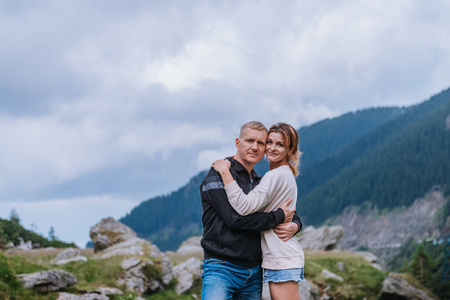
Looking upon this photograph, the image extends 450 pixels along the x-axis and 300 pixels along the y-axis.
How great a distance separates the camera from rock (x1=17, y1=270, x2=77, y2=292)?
10.9m

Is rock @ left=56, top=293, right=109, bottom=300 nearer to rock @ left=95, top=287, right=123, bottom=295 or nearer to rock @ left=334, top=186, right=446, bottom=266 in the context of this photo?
rock @ left=95, top=287, right=123, bottom=295

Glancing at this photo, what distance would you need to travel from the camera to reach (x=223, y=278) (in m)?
4.92

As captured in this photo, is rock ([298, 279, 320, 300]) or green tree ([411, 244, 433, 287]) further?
green tree ([411, 244, 433, 287])

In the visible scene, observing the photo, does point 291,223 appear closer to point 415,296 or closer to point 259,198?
point 259,198

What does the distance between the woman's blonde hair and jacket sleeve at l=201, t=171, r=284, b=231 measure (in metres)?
0.71

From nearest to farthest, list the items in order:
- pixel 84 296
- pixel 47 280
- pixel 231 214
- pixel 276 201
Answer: pixel 231 214, pixel 276 201, pixel 47 280, pixel 84 296

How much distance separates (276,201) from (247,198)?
0.51 meters

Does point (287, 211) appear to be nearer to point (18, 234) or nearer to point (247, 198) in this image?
point (247, 198)

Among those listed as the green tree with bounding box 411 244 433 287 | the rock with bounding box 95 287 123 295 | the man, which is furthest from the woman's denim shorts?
the green tree with bounding box 411 244 433 287

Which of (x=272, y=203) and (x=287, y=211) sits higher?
(x=272, y=203)

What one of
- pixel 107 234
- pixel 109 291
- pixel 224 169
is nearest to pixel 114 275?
pixel 109 291

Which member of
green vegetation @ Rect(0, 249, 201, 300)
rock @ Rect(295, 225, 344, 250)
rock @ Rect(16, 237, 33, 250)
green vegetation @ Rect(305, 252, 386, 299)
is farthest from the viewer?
rock @ Rect(295, 225, 344, 250)

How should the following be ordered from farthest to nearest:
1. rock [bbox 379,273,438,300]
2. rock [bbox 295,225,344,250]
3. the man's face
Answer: rock [bbox 295,225,344,250] < rock [bbox 379,273,438,300] < the man's face

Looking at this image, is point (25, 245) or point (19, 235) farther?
point (19, 235)
